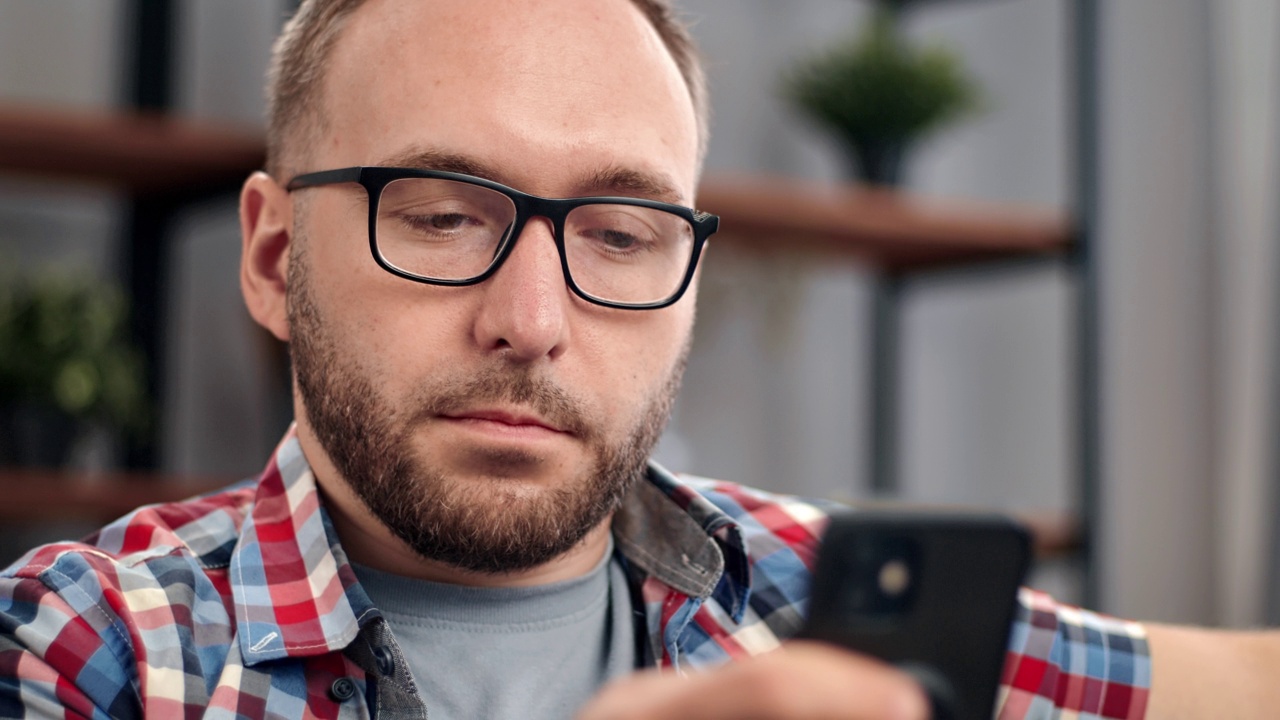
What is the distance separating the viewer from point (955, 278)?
2.63 m

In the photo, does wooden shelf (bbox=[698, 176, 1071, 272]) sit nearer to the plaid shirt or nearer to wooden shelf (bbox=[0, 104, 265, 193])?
wooden shelf (bbox=[0, 104, 265, 193])

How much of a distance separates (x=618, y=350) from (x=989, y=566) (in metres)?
0.42

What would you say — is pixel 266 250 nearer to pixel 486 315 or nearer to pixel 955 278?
pixel 486 315

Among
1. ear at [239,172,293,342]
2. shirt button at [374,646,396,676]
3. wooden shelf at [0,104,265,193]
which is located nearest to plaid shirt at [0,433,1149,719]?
shirt button at [374,646,396,676]

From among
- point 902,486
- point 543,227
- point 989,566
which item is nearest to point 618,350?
point 543,227

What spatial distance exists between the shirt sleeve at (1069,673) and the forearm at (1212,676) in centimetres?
2

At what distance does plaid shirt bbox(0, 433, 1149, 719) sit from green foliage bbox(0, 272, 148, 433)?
2.62 ft

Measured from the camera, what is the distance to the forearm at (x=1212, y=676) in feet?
3.17

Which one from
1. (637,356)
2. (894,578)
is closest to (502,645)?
(637,356)

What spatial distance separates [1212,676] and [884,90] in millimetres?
1571

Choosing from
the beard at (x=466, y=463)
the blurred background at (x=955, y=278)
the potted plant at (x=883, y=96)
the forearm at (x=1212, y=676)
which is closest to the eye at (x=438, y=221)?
the beard at (x=466, y=463)

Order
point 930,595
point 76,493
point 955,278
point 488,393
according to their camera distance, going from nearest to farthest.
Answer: point 930,595 < point 488,393 < point 76,493 < point 955,278

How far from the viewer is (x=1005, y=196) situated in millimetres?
2777

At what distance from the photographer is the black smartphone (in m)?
0.47
